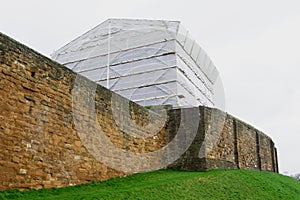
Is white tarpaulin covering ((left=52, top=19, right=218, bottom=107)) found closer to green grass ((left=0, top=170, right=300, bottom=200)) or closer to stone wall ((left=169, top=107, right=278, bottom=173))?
stone wall ((left=169, top=107, right=278, bottom=173))

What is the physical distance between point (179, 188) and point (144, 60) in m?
13.2

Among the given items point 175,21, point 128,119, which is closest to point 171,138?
point 128,119

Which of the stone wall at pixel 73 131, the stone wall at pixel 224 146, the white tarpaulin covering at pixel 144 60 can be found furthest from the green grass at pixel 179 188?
the white tarpaulin covering at pixel 144 60

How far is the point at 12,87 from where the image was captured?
7789 mm

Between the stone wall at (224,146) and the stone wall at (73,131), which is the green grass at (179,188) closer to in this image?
the stone wall at (73,131)

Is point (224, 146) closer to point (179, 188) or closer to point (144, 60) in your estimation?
point (179, 188)

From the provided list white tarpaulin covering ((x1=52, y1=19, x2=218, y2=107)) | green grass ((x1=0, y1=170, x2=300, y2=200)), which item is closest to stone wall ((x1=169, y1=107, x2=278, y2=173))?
green grass ((x1=0, y1=170, x2=300, y2=200))

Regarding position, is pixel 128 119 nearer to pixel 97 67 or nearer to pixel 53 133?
pixel 53 133

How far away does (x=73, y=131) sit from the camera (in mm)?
9391

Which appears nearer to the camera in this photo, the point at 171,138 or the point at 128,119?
the point at 128,119

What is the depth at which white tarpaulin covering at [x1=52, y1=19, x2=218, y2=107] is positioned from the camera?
21.4 metres

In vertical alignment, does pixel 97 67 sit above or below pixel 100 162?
above

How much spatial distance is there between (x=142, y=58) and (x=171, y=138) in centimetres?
906

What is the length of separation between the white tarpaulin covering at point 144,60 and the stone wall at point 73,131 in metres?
6.87
